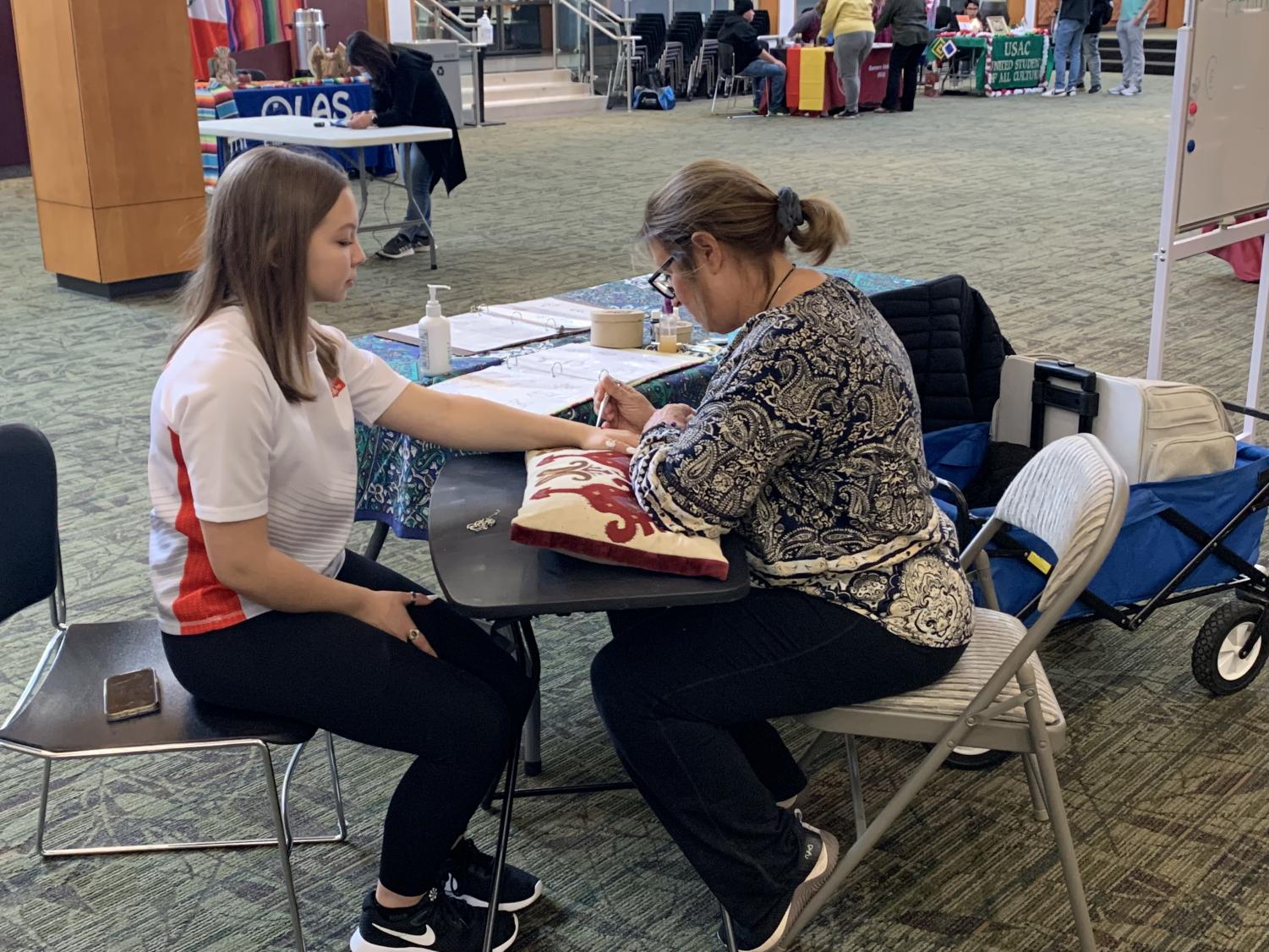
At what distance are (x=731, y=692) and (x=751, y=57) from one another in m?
13.8

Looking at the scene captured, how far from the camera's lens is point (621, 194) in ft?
30.1

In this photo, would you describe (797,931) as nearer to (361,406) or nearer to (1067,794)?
(1067,794)

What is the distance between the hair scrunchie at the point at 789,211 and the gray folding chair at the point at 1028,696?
1.70 feet

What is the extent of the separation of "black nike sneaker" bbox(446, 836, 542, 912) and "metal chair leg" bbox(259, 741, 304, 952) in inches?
9.1

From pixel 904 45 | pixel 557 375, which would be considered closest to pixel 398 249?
pixel 557 375

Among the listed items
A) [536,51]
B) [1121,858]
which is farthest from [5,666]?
[536,51]

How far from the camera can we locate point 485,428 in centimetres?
214

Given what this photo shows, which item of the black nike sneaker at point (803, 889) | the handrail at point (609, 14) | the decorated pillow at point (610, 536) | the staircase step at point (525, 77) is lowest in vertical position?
the black nike sneaker at point (803, 889)

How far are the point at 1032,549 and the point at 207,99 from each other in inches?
311

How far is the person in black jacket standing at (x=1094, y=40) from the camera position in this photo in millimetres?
15805

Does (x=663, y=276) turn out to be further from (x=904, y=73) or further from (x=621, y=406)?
(x=904, y=73)

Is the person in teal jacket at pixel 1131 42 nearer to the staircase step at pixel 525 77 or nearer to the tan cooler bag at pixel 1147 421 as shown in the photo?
the staircase step at pixel 525 77

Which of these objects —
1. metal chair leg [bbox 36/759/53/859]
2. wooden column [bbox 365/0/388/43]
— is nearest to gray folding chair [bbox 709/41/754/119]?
wooden column [bbox 365/0/388/43]

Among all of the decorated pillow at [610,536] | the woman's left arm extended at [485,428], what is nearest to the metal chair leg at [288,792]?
the woman's left arm extended at [485,428]
